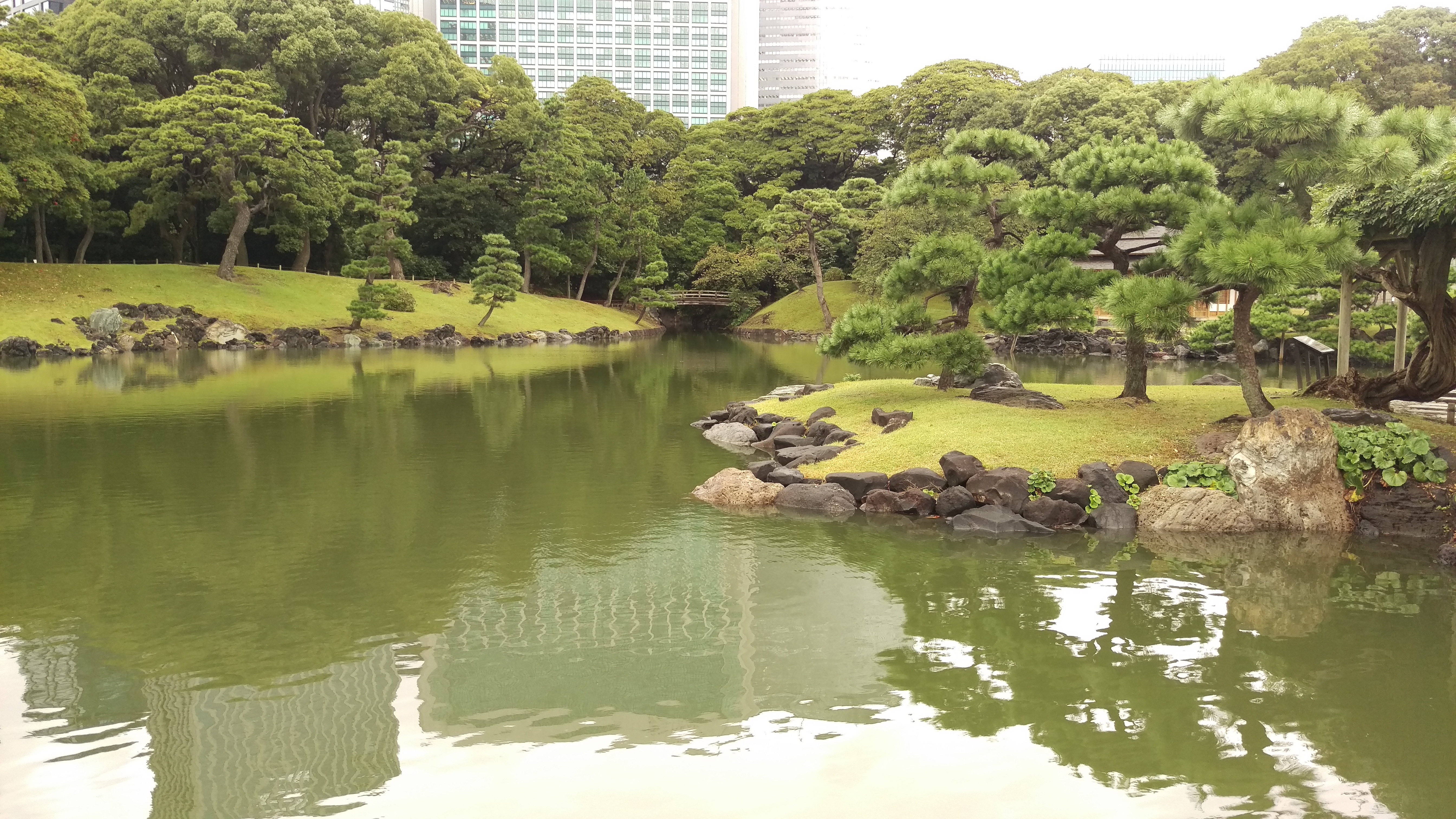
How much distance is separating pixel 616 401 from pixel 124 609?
51.3ft

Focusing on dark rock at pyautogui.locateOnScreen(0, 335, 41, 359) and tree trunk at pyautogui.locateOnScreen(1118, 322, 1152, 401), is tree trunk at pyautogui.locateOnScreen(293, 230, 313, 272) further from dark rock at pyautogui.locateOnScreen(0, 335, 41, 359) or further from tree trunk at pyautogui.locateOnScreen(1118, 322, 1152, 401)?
tree trunk at pyautogui.locateOnScreen(1118, 322, 1152, 401)

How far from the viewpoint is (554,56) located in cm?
10581

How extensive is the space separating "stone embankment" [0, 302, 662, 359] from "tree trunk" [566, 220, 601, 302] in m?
10.5

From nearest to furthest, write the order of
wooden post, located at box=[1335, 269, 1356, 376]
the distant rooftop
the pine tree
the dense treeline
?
1. the dense treeline
2. wooden post, located at box=[1335, 269, 1356, 376]
3. the pine tree
4. the distant rooftop

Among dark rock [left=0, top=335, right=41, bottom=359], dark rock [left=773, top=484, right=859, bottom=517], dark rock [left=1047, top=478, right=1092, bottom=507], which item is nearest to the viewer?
dark rock [left=1047, top=478, right=1092, bottom=507]

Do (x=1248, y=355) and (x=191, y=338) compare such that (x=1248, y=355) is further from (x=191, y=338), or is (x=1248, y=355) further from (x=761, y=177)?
(x=761, y=177)

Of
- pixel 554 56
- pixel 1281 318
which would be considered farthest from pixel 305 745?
pixel 554 56

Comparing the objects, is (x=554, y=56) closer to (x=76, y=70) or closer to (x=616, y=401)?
(x=76, y=70)

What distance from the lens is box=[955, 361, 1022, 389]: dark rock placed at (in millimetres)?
17969

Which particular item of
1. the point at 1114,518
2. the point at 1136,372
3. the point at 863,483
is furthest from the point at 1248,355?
the point at 863,483

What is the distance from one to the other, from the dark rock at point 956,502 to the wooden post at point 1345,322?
28.2ft

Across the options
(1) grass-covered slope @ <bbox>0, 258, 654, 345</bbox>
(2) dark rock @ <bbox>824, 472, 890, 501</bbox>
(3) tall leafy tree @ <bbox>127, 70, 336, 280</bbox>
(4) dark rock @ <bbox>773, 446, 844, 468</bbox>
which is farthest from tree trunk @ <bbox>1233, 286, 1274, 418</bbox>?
(3) tall leafy tree @ <bbox>127, 70, 336, 280</bbox>

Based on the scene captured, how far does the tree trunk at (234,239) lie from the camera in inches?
1642

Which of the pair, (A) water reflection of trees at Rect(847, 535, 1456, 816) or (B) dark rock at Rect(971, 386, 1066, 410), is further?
(B) dark rock at Rect(971, 386, 1066, 410)
